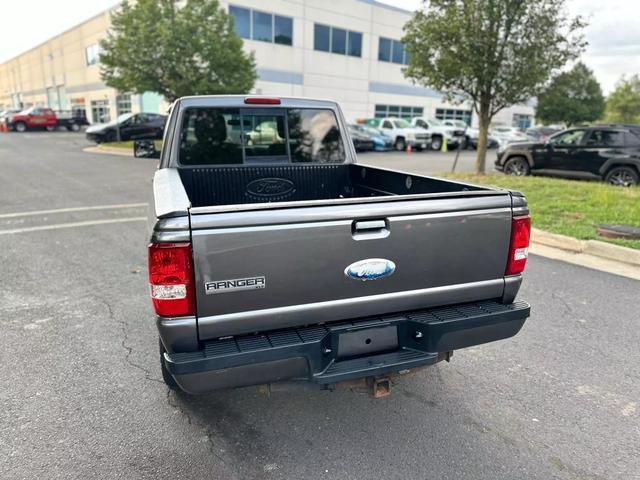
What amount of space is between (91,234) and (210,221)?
19.7 feet

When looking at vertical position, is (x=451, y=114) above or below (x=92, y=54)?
below

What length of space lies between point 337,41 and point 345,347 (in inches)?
1403

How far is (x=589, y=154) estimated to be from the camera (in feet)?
40.9

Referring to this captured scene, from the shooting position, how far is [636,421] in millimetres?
3000

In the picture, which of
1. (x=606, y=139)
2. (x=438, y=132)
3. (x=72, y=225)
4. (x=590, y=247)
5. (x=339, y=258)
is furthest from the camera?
(x=438, y=132)

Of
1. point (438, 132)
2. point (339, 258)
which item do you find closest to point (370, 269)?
point (339, 258)

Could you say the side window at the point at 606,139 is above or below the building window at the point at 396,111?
below

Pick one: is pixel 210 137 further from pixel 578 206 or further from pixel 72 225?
pixel 578 206

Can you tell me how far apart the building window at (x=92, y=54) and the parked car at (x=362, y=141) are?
2865 cm

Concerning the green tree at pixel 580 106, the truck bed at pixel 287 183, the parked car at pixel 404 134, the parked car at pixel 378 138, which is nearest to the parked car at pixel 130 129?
the parked car at pixel 378 138

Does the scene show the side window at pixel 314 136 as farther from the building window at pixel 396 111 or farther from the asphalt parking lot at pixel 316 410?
the building window at pixel 396 111

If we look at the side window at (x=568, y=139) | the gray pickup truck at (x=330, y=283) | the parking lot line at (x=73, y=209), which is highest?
the side window at (x=568, y=139)

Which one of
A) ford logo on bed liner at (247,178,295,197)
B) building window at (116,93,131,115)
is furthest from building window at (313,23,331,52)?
ford logo on bed liner at (247,178,295,197)

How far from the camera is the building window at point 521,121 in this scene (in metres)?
54.2
